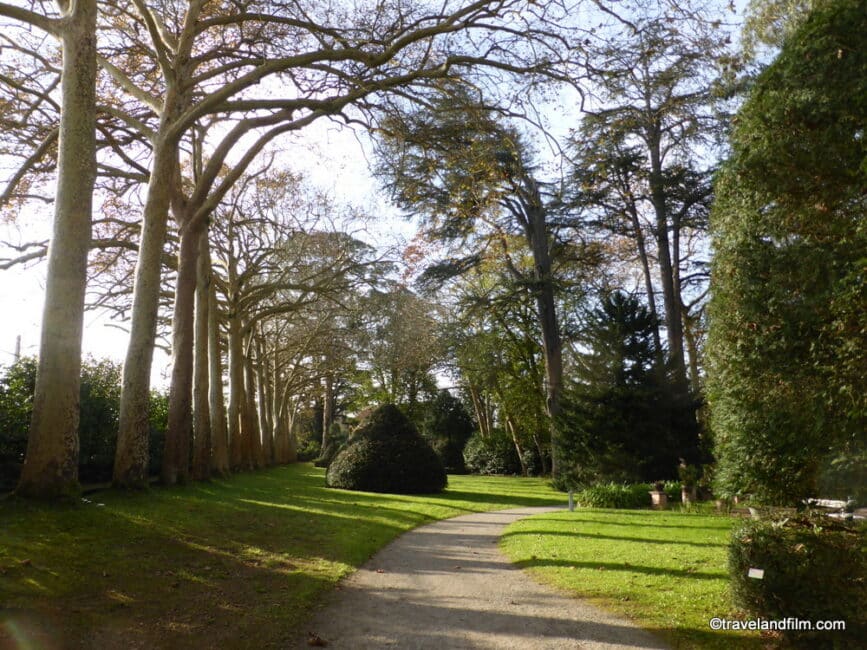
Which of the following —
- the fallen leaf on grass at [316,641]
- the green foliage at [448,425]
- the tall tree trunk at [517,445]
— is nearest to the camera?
the fallen leaf on grass at [316,641]

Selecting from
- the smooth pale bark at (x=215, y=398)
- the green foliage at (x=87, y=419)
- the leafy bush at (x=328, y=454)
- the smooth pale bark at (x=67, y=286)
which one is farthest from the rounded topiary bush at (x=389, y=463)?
the leafy bush at (x=328, y=454)

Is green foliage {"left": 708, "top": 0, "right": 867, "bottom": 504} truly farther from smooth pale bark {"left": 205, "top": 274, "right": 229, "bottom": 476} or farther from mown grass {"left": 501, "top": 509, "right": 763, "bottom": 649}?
smooth pale bark {"left": 205, "top": 274, "right": 229, "bottom": 476}

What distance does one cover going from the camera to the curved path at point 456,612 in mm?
5129

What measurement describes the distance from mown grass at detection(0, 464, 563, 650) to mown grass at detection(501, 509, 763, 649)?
2781mm

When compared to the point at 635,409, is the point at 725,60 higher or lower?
higher

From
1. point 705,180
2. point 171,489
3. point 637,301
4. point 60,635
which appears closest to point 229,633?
point 60,635

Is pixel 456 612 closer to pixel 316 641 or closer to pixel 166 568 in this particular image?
pixel 316 641

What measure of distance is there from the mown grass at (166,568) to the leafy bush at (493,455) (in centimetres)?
2270

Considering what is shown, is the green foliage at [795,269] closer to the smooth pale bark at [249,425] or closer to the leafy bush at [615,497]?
the leafy bush at [615,497]

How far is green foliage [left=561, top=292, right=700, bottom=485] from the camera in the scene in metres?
18.2

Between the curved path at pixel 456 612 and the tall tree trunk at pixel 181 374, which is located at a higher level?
the tall tree trunk at pixel 181 374

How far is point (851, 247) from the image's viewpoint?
618cm

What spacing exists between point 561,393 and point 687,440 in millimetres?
4171

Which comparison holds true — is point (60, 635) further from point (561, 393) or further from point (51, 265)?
point (561, 393)
